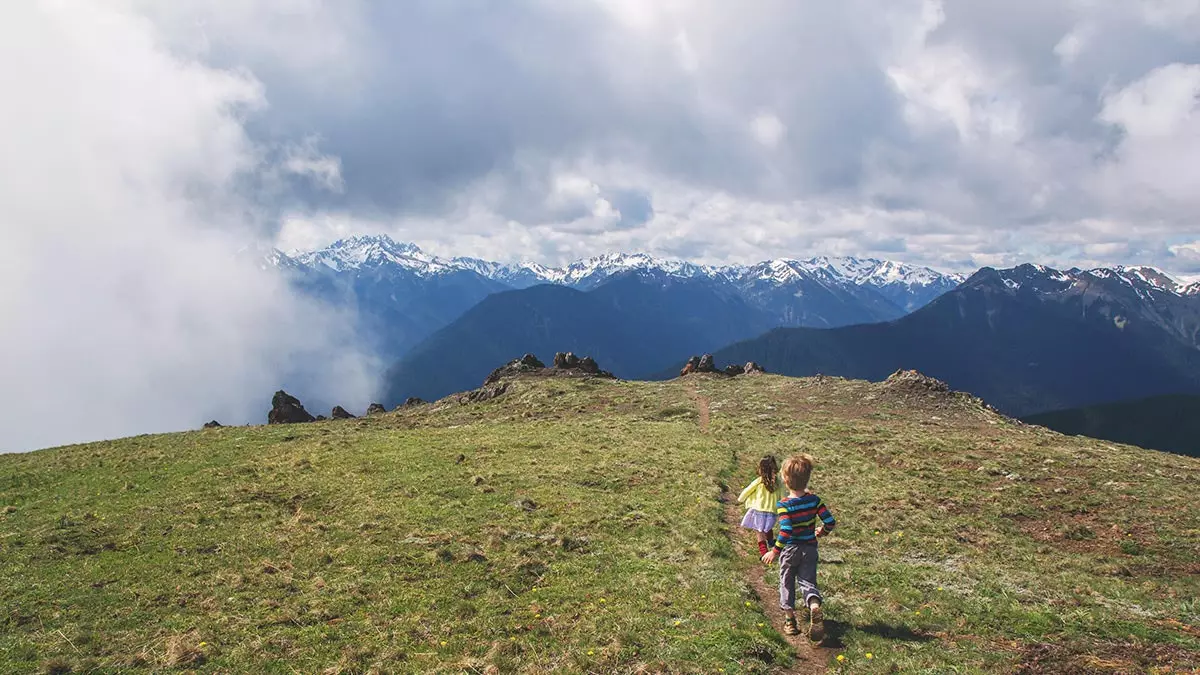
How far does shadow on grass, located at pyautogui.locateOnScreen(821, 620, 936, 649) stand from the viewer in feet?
46.2

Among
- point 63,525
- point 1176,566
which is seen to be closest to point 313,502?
point 63,525

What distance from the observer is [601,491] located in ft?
94.9

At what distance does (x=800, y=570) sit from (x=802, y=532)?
1.15 metres

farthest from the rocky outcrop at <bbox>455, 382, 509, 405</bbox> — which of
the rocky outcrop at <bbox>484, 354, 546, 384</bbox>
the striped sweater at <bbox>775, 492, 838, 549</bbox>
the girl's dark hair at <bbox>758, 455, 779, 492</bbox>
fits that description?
the striped sweater at <bbox>775, 492, 838, 549</bbox>

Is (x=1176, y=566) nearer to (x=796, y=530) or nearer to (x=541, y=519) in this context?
(x=796, y=530)

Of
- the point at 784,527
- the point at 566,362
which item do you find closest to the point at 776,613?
the point at 784,527

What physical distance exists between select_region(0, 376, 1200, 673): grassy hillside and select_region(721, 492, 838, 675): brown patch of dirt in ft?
0.51

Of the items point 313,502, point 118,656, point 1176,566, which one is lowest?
point 1176,566

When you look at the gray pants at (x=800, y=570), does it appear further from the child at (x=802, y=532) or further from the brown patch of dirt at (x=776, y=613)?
the brown patch of dirt at (x=776, y=613)

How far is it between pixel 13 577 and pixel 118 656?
26.9 ft

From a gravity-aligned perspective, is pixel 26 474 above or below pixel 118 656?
above

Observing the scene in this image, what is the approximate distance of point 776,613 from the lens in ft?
52.4

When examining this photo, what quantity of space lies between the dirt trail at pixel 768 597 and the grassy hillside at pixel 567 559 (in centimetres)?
16

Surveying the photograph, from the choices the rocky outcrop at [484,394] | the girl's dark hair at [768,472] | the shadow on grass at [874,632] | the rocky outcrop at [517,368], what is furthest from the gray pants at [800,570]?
the rocky outcrop at [517,368]
